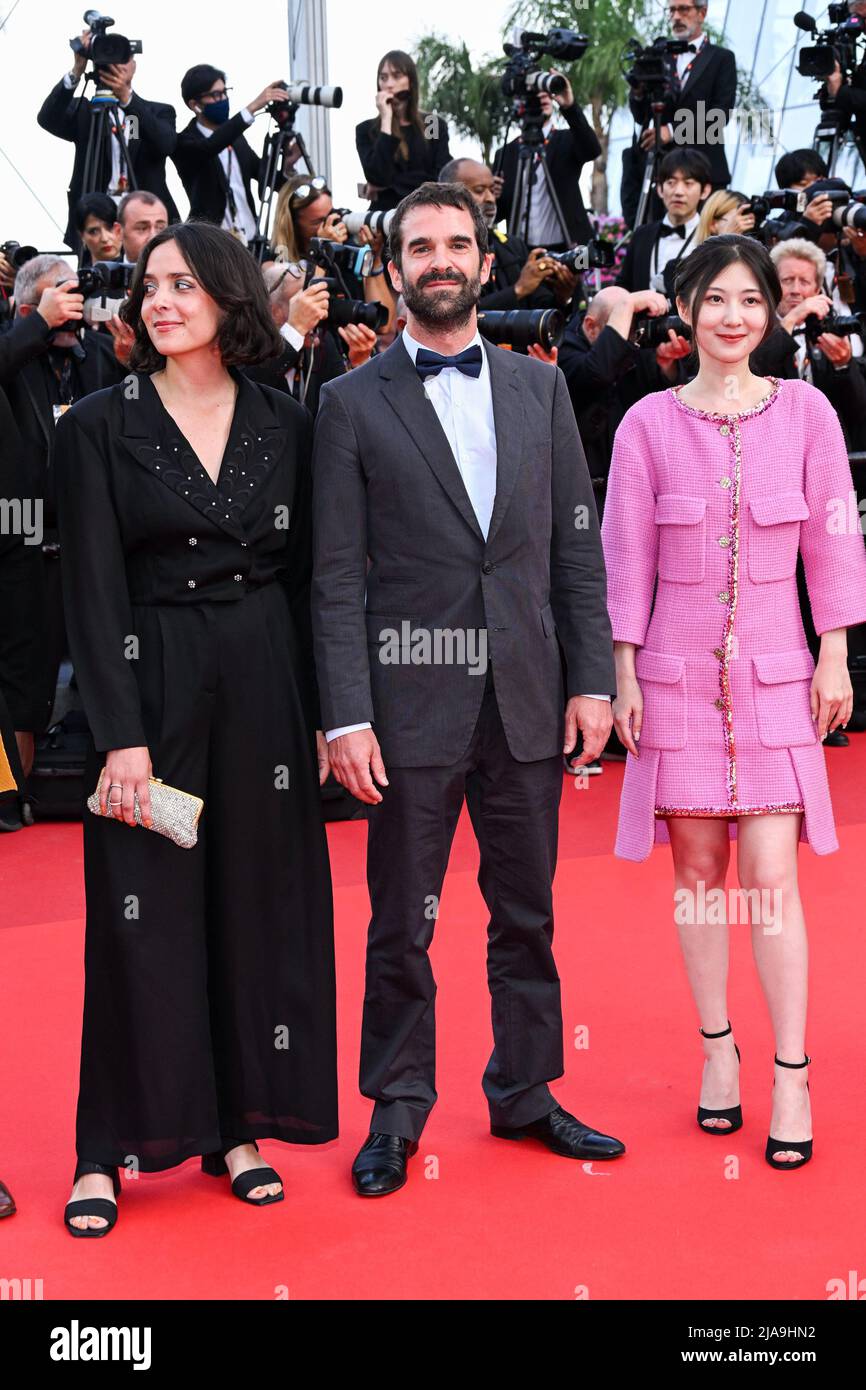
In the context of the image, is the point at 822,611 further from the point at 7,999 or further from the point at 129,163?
the point at 129,163

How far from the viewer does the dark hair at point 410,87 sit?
6574 millimetres

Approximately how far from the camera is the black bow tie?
8.79ft

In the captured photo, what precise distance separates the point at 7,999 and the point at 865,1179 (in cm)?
188

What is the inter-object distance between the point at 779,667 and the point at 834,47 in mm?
5371

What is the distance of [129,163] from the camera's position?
650cm

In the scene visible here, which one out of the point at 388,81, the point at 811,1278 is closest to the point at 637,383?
the point at 388,81

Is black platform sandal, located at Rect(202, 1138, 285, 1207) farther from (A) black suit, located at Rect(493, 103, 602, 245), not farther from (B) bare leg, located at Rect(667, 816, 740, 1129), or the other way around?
(A) black suit, located at Rect(493, 103, 602, 245)

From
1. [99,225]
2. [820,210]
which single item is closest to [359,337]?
[99,225]

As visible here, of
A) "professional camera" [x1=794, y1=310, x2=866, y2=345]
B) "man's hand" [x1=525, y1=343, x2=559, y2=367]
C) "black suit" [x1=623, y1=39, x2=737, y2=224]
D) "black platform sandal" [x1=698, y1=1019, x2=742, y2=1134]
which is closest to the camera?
"black platform sandal" [x1=698, y1=1019, x2=742, y2=1134]

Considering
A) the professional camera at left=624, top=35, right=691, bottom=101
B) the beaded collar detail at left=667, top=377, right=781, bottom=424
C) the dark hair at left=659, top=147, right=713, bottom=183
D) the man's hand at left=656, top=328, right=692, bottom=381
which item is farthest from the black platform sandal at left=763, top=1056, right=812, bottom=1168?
the professional camera at left=624, top=35, right=691, bottom=101

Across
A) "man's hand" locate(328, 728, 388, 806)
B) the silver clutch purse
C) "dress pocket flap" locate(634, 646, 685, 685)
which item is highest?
"dress pocket flap" locate(634, 646, 685, 685)

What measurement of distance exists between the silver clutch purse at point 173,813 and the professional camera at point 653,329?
10.1 ft

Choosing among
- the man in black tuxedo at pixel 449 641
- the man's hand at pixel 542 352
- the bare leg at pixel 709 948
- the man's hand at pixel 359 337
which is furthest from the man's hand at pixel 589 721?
the man's hand at pixel 359 337

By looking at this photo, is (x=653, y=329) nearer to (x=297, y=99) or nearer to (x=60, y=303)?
(x=60, y=303)
